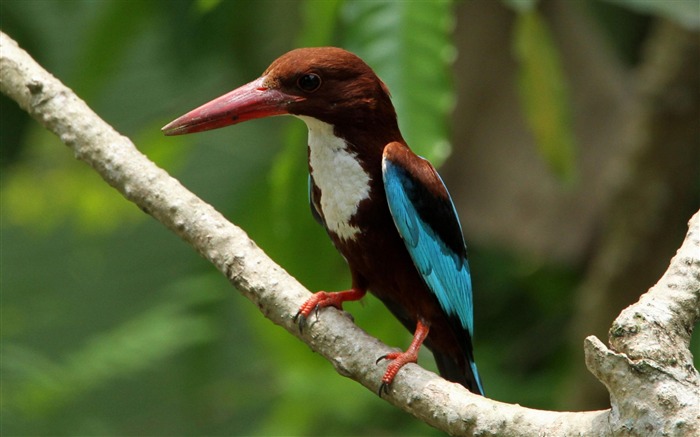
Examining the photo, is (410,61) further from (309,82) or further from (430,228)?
(430,228)

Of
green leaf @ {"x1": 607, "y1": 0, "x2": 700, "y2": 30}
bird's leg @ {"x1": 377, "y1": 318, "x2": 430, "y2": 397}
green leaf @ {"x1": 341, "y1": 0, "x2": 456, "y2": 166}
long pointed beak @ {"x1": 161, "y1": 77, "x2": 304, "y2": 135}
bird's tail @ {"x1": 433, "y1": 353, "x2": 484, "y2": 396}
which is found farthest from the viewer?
green leaf @ {"x1": 607, "y1": 0, "x2": 700, "y2": 30}

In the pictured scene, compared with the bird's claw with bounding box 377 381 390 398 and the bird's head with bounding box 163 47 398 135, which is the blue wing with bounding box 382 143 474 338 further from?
the bird's claw with bounding box 377 381 390 398

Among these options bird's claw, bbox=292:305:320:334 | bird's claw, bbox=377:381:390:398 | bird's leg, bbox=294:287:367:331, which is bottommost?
bird's claw, bbox=377:381:390:398

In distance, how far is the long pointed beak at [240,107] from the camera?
7.52 feet

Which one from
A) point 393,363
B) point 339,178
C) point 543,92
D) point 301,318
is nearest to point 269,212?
point 543,92

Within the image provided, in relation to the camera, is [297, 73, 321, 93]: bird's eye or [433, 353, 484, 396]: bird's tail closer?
[297, 73, 321, 93]: bird's eye

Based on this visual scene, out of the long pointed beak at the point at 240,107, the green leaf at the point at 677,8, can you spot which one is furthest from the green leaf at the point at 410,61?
the green leaf at the point at 677,8

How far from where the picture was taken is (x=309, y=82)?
7.77 ft

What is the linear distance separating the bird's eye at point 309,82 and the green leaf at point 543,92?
0.88 m

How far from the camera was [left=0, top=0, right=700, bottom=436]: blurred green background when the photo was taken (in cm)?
309

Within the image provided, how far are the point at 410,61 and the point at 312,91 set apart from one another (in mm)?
278

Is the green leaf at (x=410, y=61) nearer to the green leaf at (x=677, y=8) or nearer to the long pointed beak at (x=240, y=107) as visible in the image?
the long pointed beak at (x=240, y=107)

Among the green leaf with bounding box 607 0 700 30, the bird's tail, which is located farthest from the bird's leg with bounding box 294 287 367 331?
the green leaf with bounding box 607 0 700 30

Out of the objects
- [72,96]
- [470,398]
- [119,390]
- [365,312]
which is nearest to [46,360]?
[119,390]
